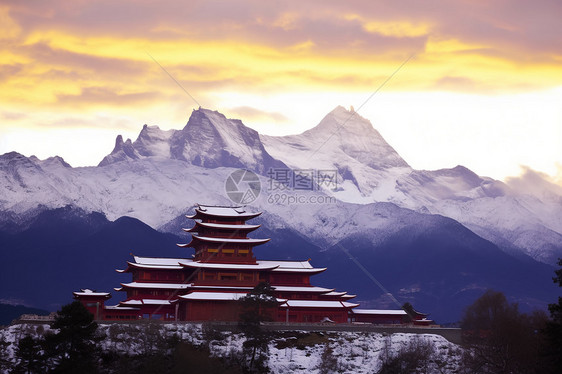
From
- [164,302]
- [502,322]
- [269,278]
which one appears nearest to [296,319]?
[269,278]

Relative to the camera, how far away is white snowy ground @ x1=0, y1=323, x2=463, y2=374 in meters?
122

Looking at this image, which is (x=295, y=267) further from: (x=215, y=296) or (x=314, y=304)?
(x=215, y=296)

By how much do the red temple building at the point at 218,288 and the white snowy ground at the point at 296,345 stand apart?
10125 mm

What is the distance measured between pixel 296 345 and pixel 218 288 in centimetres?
2058

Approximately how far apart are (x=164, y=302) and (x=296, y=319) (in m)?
20.2

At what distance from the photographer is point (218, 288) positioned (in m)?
145

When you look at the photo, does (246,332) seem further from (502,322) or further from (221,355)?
(502,322)

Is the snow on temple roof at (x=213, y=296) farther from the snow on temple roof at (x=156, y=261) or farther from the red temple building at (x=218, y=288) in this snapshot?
the snow on temple roof at (x=156, y=261)

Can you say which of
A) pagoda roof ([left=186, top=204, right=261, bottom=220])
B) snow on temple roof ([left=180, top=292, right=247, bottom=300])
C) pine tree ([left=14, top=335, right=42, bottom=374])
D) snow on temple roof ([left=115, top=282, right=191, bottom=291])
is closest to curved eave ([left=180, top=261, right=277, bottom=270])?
snow on temple roof ([left=115, top=282, right=191, bottom=291])

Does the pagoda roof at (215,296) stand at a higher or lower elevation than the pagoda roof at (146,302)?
higher

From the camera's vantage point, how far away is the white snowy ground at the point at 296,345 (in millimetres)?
122375

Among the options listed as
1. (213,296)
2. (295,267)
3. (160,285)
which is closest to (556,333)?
(213,296)

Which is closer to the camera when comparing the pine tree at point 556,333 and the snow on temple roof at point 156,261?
the pine tree at point 556,333

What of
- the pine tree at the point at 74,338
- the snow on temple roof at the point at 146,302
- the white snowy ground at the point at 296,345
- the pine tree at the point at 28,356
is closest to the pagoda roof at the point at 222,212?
the snow on temple roof at the point at 146,302
